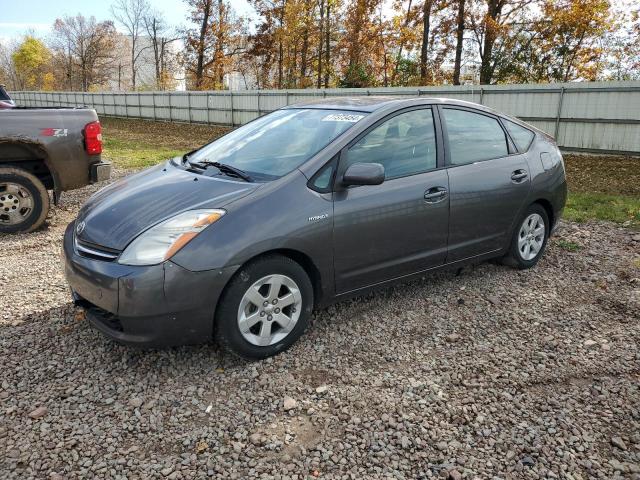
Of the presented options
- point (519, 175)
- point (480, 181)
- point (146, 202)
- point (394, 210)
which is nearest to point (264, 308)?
point (146, 202)

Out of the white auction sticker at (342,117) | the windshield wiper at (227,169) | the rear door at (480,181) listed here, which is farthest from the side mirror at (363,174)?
the rear door at (480,181)

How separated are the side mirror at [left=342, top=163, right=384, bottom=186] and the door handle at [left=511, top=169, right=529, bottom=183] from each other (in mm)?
1690

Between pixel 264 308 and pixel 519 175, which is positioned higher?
pixel 519 175

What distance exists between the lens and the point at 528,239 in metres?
4.86

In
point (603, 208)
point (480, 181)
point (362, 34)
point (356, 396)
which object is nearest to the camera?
point (356, 396)

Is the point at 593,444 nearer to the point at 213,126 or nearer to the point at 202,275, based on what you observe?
the point at 202,275

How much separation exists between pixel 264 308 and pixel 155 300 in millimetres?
655

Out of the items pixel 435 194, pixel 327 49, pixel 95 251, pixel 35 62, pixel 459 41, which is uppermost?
pixel 35 62

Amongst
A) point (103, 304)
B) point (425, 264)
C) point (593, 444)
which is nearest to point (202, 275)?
point (103, 304)

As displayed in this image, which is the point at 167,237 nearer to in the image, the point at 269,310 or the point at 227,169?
the point at 269,310

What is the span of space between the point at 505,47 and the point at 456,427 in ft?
74.0

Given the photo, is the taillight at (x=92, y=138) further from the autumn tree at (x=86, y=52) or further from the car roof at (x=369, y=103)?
the autumn tree at (x=86, y=52)

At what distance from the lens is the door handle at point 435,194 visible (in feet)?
12.6

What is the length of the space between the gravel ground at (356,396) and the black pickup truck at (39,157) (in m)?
2.08
